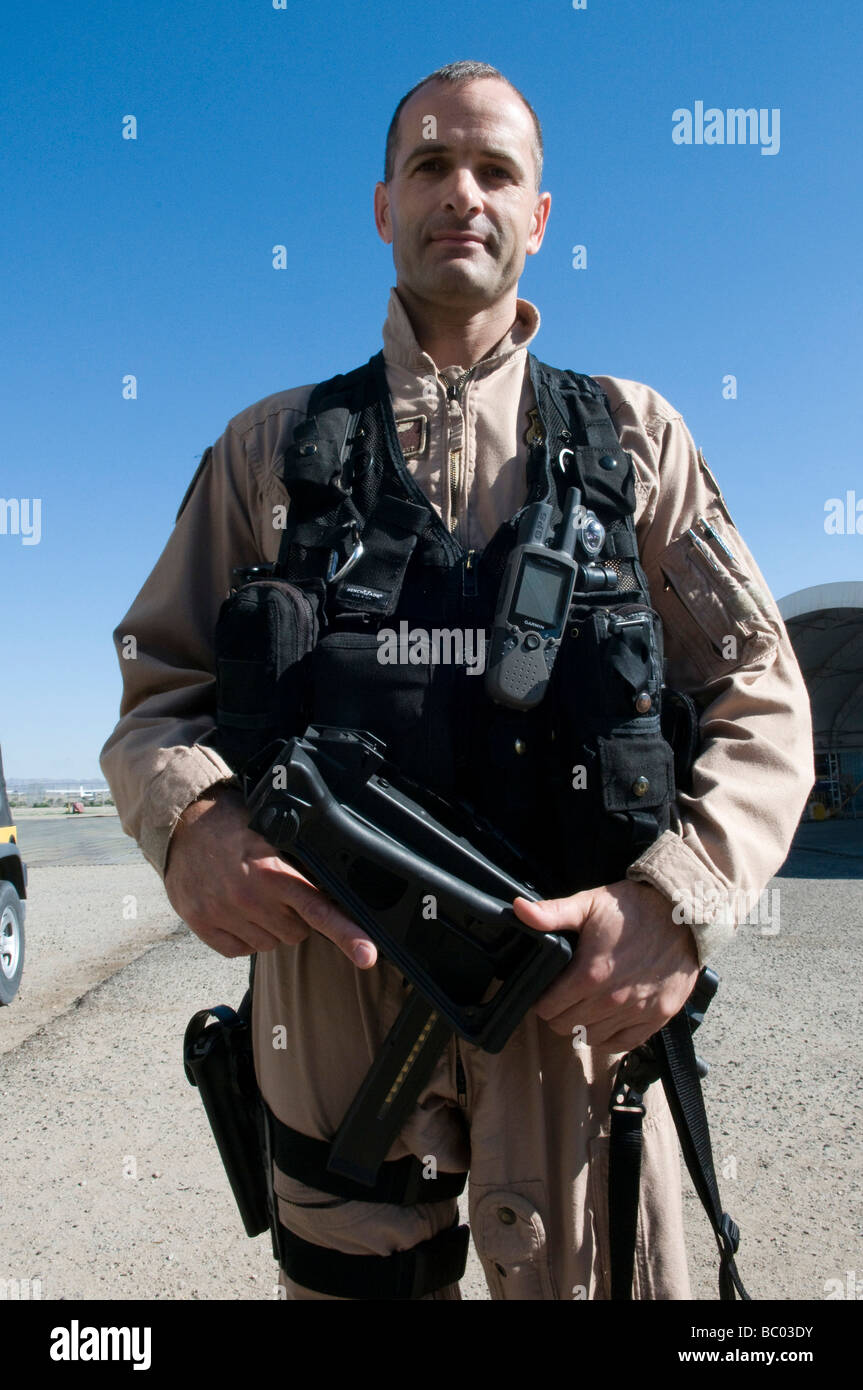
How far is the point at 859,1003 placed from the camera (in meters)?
5.30

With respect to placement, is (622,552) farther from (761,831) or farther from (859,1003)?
(859,1003)

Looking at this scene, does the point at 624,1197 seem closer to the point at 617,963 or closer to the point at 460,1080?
the point at 460,1080

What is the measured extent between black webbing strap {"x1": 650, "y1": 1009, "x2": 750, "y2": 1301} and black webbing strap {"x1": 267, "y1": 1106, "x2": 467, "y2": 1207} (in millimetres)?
372

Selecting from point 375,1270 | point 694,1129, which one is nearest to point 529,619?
point 694,1129

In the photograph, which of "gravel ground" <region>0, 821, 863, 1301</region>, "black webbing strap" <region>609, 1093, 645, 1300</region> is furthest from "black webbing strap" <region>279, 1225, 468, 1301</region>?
"gravel ground" <region>0, 821, 863, 1301</region>

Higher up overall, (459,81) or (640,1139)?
(459,81)

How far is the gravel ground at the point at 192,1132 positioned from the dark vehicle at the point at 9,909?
189 millimetres

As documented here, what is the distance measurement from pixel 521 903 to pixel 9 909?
5657 mm

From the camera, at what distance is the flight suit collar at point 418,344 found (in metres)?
1.79

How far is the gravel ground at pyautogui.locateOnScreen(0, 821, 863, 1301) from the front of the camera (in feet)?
9.23

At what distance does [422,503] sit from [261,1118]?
1114 mm

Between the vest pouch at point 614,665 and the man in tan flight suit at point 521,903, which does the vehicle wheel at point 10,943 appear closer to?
the man in tan flight suit at point 521,903

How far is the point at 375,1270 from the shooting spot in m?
1.43
